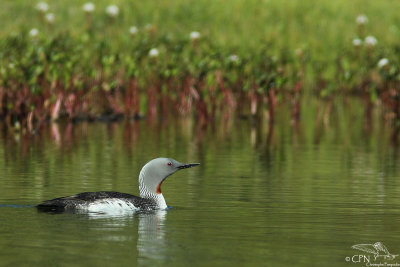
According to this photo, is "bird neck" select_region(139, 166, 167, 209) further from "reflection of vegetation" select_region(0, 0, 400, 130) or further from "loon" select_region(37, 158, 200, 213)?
"reflection of vegetation" select_region(0, 0, 400, 130)

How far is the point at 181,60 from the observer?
2980 cm

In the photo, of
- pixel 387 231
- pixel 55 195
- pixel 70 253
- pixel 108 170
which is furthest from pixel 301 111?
pixel 70 253

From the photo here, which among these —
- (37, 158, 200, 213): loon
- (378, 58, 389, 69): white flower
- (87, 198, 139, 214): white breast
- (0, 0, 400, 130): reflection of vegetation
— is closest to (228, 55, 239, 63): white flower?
(0, 0, 400, 130): reflection of vegetation

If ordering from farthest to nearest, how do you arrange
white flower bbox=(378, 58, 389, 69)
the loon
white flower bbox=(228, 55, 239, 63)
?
white flower bbox=(228, 55, 239, 63) → white flower bbox=(378, 58, 389, 69) → the loon

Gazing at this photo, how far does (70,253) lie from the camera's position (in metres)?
9.79

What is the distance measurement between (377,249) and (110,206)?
3.31 metres

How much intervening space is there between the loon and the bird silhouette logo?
3.03 meters

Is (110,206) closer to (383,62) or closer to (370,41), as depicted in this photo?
(383,62)

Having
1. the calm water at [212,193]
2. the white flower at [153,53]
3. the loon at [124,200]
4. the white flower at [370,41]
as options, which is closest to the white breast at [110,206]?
the loon at [124,200]

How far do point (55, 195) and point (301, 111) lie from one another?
Result: 18436mm

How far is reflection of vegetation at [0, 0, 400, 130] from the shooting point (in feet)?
84.6

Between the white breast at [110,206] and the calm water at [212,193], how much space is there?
0.78ft

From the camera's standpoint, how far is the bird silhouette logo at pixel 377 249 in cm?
995

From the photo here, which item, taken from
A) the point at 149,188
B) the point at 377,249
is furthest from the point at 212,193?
the point at 377,249
